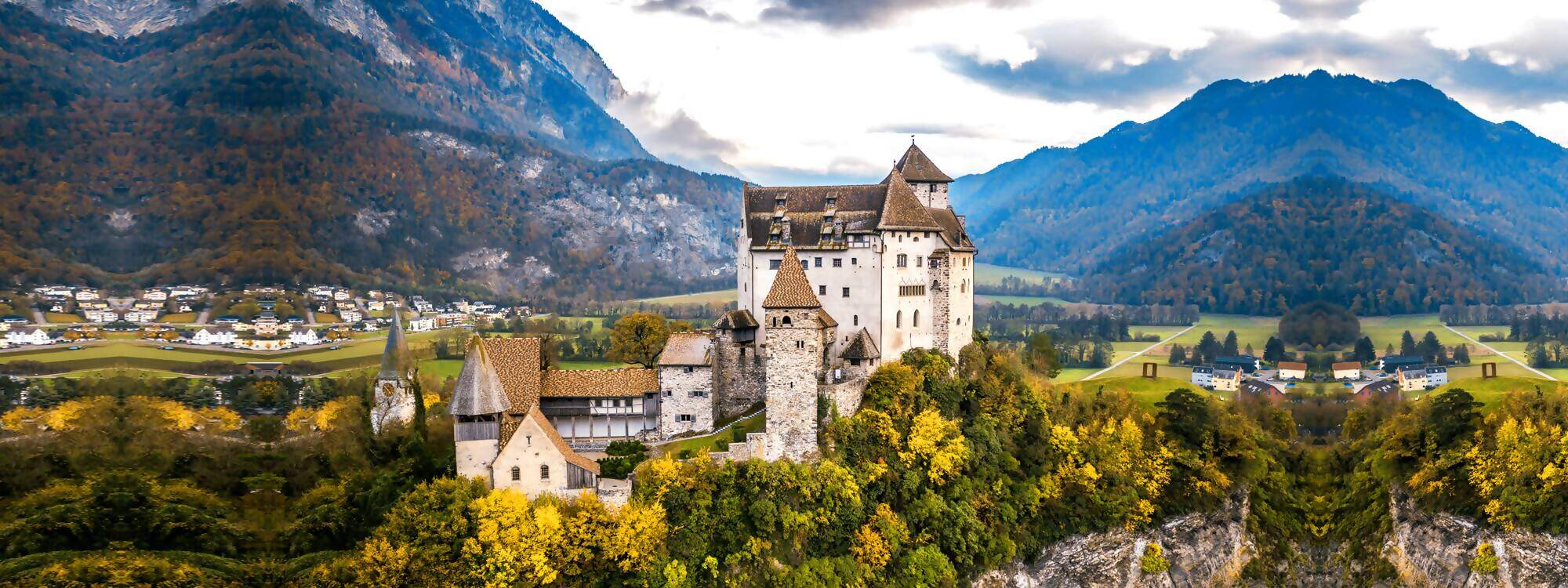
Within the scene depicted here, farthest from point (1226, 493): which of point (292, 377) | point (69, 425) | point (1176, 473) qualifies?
point (69, 425)

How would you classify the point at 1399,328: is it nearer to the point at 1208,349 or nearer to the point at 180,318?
the point at 1208,349

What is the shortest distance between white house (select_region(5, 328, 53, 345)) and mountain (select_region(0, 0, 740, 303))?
122 inches

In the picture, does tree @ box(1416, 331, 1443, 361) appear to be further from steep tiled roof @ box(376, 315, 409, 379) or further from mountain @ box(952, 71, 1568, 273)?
steep tiled roof @ box(376, 315, 409, 379)

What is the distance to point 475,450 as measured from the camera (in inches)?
1542

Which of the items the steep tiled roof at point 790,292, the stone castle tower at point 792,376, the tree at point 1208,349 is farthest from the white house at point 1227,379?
the steep tiled roof at point 790,292

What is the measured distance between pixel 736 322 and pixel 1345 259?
1747 inches

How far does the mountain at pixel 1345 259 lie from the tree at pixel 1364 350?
2558mm

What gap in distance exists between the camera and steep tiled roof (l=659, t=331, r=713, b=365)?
46.7 meters

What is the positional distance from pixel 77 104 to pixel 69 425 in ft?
68.7

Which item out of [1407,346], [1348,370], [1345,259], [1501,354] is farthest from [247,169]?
[1501,354]

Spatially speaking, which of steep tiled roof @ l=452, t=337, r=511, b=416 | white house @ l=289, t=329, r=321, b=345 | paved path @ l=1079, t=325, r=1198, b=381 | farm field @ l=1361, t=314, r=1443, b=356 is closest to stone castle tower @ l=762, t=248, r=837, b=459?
steep tiled roof @ l=452, t=337, r=511, b=416

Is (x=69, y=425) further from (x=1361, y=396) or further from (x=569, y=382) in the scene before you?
(x=1361, y=396)

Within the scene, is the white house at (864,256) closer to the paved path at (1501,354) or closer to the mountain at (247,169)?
the mountain at (247,169)

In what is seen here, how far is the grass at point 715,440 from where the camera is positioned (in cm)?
4372
